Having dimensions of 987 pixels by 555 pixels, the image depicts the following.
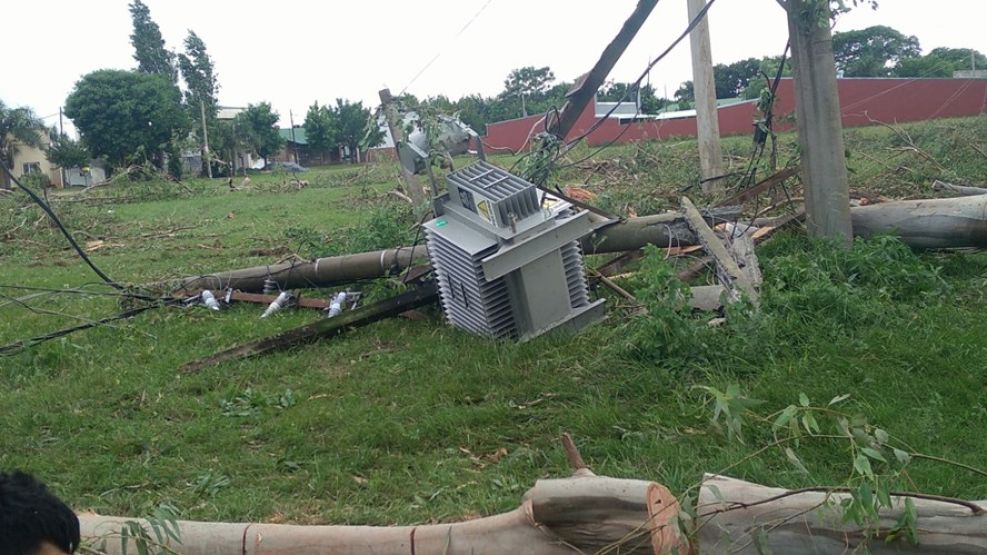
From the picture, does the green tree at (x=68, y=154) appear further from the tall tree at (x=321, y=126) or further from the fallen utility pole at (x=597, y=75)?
the fallen utility pole at (x=597, y=75)

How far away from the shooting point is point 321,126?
5997 cm

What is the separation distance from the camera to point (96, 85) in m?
52.8

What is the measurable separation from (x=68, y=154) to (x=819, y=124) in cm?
5445

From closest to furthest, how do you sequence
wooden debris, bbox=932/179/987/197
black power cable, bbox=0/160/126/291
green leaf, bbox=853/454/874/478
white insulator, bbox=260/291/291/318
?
green leaf, bbox=853/454/874/478, black power cable, bbox=0/160/126/291, white insulator, bbox=260/291/291/318, wooden debris, bbox=932/179/987/197

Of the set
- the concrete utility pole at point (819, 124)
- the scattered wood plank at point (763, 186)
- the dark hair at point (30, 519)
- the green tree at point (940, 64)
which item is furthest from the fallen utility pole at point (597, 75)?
the green tree at point (940, 64)

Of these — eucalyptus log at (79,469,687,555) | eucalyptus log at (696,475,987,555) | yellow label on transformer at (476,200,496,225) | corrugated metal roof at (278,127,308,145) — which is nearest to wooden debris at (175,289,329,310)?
yellow label on transformer at (476,200,496,225)

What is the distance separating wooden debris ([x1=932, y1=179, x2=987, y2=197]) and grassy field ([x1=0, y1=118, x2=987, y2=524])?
1516 millimetres

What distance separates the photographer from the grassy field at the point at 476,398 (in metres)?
3.62

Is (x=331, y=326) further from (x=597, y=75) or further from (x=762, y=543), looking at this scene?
(x=762, y=543)

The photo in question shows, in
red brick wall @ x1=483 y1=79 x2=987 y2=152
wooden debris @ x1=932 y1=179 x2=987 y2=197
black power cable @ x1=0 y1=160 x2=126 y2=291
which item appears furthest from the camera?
red brick wall @ x1=483 y1=79 x2=987 y2=152

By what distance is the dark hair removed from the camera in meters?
1.79

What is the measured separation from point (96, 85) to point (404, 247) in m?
52.6

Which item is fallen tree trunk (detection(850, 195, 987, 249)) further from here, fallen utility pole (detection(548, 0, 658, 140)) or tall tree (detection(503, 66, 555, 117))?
tall tree (detection(503, 66, 555, 117))

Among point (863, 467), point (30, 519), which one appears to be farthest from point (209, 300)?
point (863, 467)
